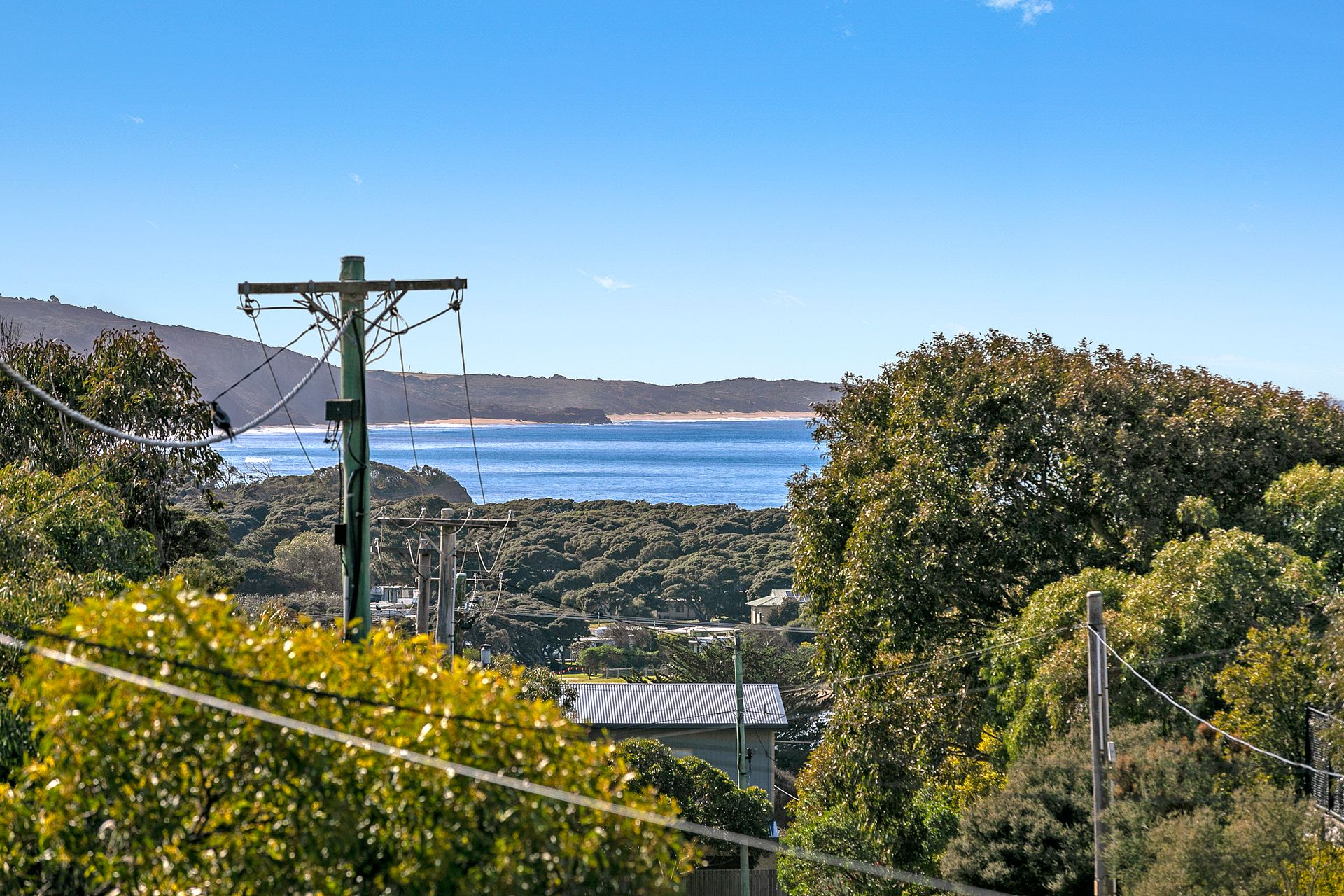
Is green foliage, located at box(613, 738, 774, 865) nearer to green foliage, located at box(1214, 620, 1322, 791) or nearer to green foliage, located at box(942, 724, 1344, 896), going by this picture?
green foliage, located at box(942, 724, 1344, 896)

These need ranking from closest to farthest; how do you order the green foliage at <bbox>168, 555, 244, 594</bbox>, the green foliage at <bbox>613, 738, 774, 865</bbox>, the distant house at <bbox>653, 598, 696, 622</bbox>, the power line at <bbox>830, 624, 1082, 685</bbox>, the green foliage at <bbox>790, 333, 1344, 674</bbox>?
the power line at <bbox>830, 624, 1082, 685</bbox> < the green foliage at <bbox>790, 333, 1344, 674</bbox> < the green foliage at <bbox>168, 555, 244, 594</bbox> < the green foliage at <bbox>613, 738, 774, 865</bbox> < the distant house at <bbox>653, 598, 696, 622</bbox>

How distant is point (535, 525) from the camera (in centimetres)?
7188

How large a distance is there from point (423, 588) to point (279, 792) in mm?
12243

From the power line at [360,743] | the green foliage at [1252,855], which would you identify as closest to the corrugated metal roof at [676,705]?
the green foliage at [1252,855]

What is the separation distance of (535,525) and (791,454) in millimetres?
124051

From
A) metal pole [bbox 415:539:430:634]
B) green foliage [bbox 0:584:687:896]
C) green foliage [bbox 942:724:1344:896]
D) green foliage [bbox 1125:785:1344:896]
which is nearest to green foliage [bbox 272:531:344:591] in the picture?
metal pole [bbox 415:539:430:634]

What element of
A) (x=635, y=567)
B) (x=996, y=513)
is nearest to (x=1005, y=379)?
(x=996, y=513)

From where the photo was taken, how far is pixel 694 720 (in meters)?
34.0

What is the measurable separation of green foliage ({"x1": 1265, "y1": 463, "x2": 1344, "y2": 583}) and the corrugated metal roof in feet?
58.2

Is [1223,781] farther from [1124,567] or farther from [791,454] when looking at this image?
[791,454]

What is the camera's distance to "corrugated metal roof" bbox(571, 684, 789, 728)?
1334 inches

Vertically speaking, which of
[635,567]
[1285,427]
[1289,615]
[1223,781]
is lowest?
[635,567]

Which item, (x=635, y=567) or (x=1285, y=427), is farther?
(x=635, y=567)

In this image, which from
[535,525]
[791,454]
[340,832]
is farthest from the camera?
[791,454]
